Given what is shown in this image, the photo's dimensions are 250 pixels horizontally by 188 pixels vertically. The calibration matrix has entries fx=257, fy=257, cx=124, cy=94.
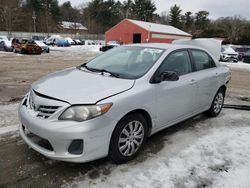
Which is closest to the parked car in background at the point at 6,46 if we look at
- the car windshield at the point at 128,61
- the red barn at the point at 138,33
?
the red barn at the point at 138,33

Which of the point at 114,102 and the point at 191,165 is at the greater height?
the point at 114,102

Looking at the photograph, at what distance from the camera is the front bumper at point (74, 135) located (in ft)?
9.41

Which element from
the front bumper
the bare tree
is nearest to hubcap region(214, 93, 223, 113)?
the front bumper

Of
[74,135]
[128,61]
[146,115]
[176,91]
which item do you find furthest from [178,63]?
[74,135]

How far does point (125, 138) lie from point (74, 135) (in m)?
0.76

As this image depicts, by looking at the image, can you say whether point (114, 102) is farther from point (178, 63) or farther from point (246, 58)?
point (246, 58)

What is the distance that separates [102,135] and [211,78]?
2.87 m

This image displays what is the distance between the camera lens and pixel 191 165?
3.46 meters

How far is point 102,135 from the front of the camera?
9.84ft

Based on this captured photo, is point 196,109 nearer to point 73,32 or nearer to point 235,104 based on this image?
point 235,104

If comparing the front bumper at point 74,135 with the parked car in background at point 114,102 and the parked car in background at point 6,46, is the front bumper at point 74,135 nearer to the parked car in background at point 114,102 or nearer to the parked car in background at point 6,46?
the parked car in background at point 114,102

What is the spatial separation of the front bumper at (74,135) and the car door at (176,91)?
1.01 m

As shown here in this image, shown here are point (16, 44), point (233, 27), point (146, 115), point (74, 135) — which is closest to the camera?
point (74, 135)

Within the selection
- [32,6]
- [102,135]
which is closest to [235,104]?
[102,135]
